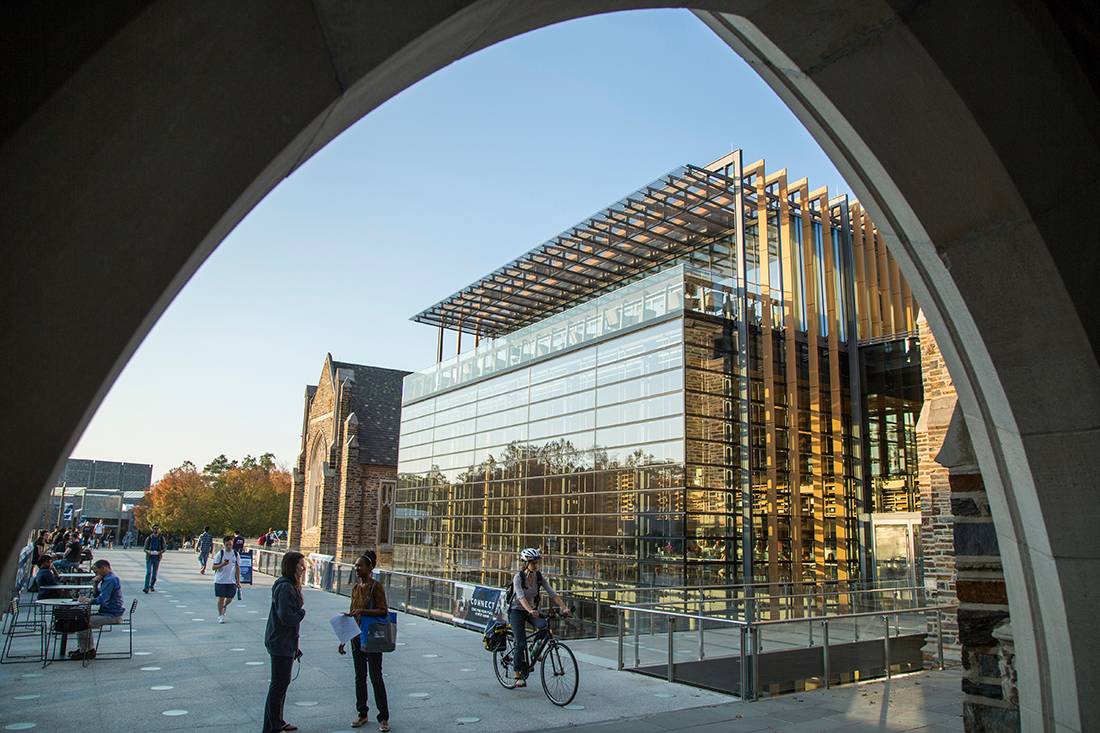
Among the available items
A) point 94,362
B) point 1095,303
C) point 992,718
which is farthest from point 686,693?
point 94,362

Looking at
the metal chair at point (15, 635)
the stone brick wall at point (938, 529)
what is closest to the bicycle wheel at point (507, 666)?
the metal chair at point (15, 635)

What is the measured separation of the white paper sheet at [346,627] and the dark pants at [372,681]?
0.07m

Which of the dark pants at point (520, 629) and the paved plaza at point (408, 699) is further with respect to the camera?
the dark pants at point (520, 629)

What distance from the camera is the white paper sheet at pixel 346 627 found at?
26.2 ft

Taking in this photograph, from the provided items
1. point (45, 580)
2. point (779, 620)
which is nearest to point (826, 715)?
point (779, 620)

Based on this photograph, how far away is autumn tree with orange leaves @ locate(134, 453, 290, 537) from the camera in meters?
61.8

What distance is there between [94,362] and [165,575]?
99.3ft

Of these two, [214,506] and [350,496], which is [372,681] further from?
[214,506]

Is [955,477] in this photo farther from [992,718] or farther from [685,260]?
[685,260]

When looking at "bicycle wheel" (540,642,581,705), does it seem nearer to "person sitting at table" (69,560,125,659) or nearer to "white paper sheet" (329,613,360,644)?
"white paper sheet" (329,613,360,644)

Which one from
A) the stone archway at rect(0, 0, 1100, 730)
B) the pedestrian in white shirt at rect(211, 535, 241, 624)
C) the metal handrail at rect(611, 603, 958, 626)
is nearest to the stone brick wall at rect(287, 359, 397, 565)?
the pedestrian in white shirt at rect(211, 535, 241, 624)

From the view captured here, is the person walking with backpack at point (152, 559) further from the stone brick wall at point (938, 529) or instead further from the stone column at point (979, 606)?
the stone column at point (979, 606)

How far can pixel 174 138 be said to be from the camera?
4.53 feet

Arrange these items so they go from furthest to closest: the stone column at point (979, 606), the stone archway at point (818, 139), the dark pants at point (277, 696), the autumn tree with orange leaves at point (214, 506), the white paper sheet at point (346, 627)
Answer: the autumn tree with orange leaves at point (214, 506) → the white paper sheet at point (346, 627) → the dark pants at point (277, 696) → the stone column at point (979, 606) → the stone archway at point (818, 139)
